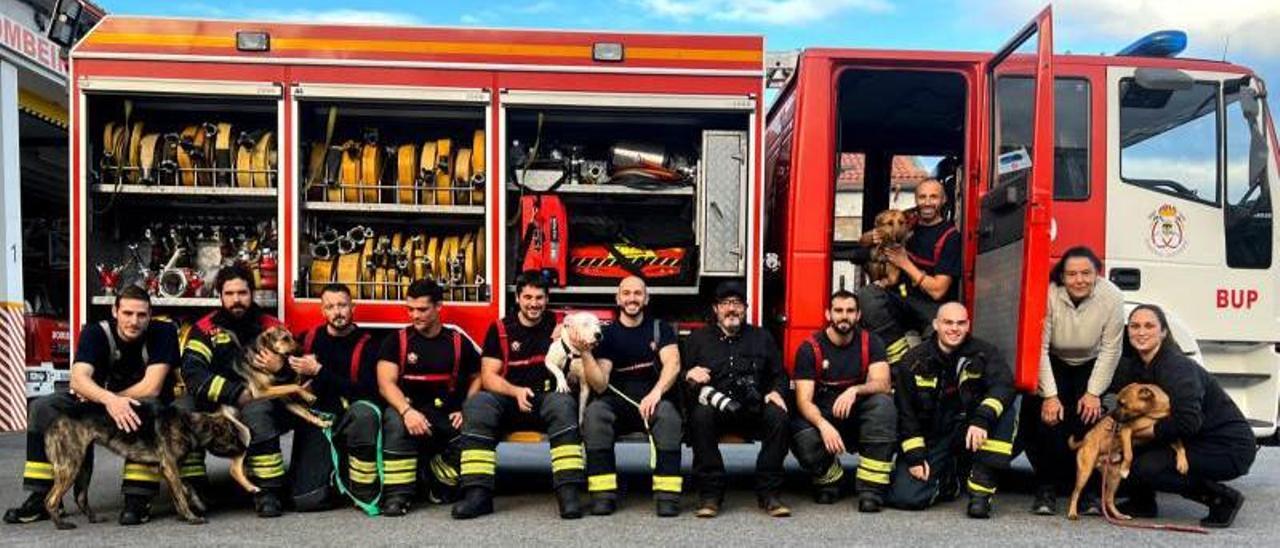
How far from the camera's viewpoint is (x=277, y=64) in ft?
19.0

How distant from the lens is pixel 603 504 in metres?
5.48

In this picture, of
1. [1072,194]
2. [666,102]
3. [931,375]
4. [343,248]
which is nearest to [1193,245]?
[1072,194]

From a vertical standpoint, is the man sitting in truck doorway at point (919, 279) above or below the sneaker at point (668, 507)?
above

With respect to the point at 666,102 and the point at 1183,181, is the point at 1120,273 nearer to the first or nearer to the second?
the point at 1183,181

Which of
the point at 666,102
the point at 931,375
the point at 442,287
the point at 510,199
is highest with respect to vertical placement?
the point at 666,102

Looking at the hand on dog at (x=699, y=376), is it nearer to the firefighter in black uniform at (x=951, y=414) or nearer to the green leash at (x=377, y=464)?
the firefighter in black uniform at (x=951, y=414)

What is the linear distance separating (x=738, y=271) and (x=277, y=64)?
2700 millimetres

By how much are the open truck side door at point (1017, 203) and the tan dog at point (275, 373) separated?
11.6 feet

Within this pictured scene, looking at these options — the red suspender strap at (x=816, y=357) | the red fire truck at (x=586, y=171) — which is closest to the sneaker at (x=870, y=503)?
the red suspender strap at (x=816, y=357)

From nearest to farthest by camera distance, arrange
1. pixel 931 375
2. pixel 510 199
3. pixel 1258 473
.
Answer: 1. pixel 931 375
2. pixel 510 199
3. pixel 1258 473

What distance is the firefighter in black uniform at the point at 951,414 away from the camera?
5492 mm

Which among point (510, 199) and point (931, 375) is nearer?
point (931, 375)

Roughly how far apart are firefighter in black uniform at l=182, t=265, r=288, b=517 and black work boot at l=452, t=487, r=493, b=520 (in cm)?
94

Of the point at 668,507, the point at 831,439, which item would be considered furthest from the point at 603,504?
the point at 831,439
